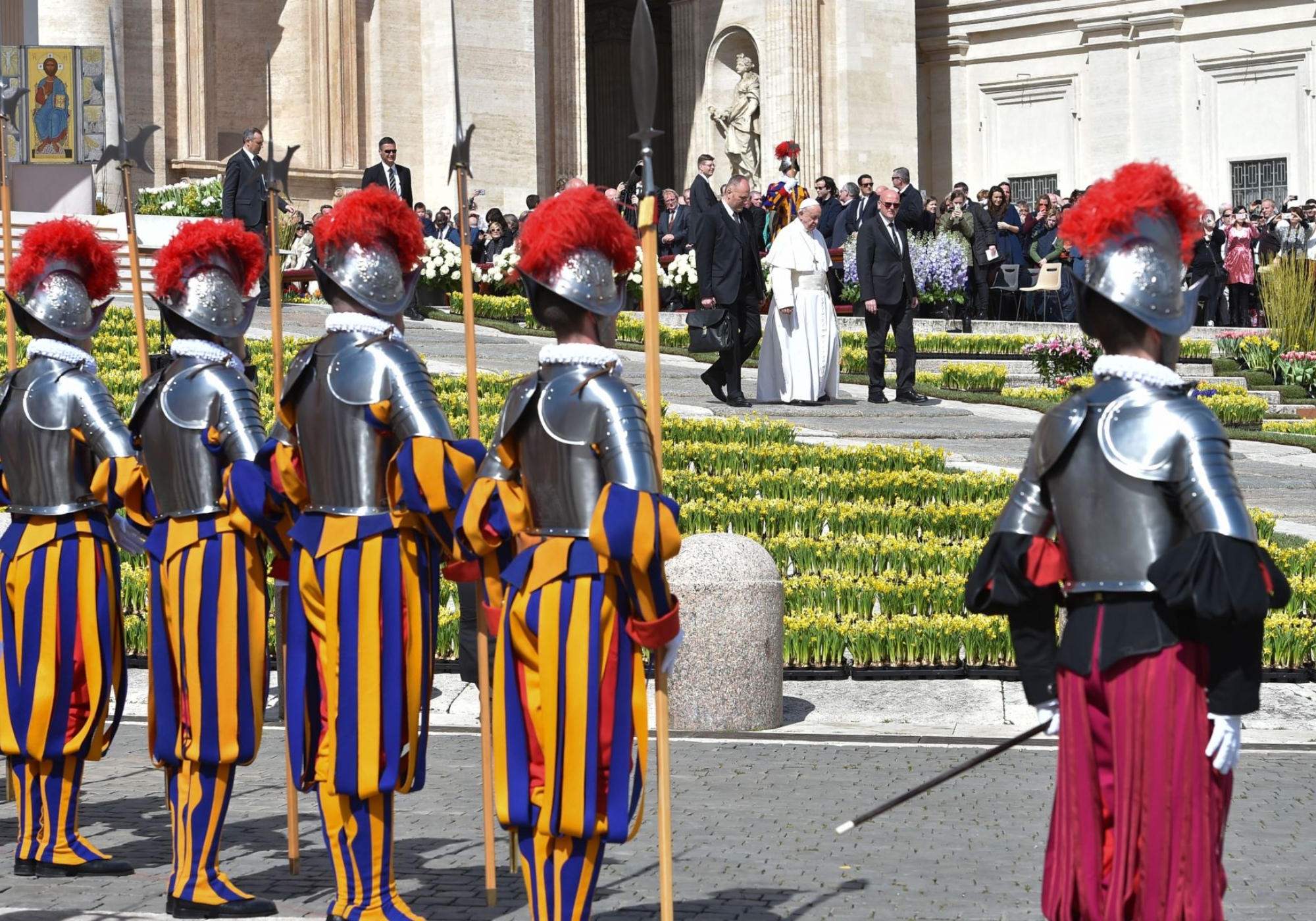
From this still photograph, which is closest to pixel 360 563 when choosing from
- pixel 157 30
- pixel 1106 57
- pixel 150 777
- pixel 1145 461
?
pixel 1145 461

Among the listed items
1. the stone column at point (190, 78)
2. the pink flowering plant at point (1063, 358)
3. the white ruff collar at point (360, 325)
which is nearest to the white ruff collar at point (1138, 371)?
the white ruff collar at point (360, 325)

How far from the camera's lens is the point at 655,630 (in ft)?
17.0

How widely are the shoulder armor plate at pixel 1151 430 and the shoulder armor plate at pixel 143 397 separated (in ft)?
10.7

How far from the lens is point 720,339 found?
17391 millimetres

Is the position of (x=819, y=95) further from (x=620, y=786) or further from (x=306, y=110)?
(x=620, y=786)

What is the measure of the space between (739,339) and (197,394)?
11.8 m

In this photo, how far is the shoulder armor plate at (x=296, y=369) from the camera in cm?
→ 598

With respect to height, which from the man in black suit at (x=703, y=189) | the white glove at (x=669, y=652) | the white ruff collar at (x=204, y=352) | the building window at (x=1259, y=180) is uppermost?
the building window at (x=1259, y=180)

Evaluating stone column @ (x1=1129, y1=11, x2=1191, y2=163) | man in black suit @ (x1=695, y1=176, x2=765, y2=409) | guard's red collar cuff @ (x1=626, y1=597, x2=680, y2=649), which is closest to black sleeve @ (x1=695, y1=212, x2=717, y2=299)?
man in black suit @ (x1=695, y1=176, x2=765, y2=409)

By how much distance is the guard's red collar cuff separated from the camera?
203 inches

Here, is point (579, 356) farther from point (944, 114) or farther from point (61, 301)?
point (944, 114)

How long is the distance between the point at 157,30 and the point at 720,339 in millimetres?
15521

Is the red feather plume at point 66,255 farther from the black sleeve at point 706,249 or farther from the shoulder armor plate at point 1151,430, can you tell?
the black sleeve at point 706,249

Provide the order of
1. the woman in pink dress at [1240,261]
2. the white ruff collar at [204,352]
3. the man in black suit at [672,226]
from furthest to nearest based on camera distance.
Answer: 1. the woman in pink dress at [1240,261]
2. the man in black suit at [672,226]
3. the white ruff collar at [204,352]
